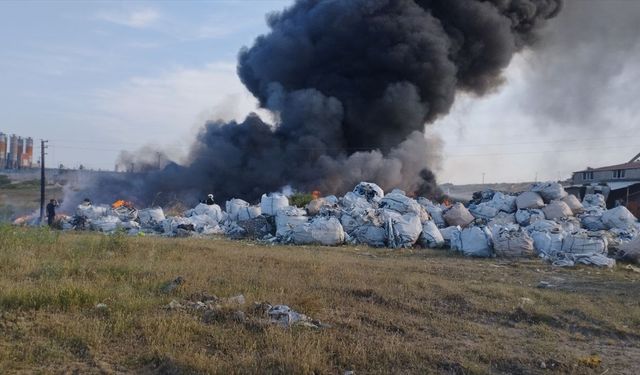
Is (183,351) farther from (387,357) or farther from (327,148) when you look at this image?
(327,148)

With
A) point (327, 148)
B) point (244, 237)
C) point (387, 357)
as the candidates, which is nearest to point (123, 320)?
point (387, 357)

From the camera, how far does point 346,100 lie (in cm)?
3108

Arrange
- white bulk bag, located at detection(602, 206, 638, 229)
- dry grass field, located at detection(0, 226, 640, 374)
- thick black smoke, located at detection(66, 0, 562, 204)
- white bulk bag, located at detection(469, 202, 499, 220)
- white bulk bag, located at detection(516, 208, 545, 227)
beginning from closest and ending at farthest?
dry grass field, located at detection(0, 226, 640, 374), white bulk bag, located at detection(602, 206, 638, 229), white bulk bag, located at detection(516, 208, 545, 227), white bulk bag, located at detection(469, 202, 499, 220), thick black smoke, located at detection(66, 0, 562, 204)

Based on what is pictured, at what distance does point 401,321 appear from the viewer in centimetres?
540

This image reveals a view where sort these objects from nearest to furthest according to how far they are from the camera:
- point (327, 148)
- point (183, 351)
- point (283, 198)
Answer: point (183, 351) → point (283, 198) → point (327, 148)

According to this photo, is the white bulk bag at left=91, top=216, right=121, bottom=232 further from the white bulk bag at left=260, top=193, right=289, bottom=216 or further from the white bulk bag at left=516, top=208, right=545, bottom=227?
the white bulk bag at left=516, top=208, right=545, bottom=227

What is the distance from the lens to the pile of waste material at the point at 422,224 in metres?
13.5

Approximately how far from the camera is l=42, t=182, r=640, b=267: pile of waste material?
530 inches

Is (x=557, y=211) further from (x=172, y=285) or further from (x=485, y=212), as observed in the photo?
(x=172, y=285)

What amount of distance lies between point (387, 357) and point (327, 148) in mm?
25981

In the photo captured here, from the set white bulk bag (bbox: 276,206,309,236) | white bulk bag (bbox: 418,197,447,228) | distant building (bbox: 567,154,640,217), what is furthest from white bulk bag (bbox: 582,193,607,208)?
white bulk bag (bbox: 276,206,309,236)

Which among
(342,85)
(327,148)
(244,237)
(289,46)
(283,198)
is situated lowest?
(244,237)

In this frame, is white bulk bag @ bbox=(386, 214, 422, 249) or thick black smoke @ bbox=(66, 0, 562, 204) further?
thick black smoke @ bbox=(66, 0, 562, 204)

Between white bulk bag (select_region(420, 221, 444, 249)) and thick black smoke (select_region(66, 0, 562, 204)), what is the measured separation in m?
12.0
